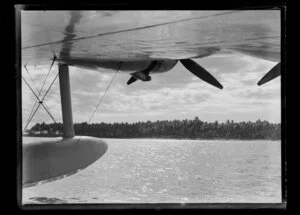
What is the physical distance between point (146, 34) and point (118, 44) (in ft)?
2.75

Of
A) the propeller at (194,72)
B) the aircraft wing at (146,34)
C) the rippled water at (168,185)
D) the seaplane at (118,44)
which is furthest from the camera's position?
the rippled water at (168,185)

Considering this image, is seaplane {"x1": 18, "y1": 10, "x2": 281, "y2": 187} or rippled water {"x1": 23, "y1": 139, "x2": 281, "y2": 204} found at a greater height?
seaplane {"x1": 18, "y1": 10, "x2": 281, "y2": 187}

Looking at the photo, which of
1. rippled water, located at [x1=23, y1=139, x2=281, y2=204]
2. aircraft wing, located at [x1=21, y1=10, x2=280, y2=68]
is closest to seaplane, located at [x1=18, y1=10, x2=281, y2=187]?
aircraft wing, located at [x1=21, y1=10, x2=280, y2=68]

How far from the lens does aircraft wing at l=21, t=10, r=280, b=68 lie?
360 cm

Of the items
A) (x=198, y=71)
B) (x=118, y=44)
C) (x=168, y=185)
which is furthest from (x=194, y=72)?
(x=168, y=185)

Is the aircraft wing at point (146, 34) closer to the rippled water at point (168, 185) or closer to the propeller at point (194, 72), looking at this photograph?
the propeller at point (194, 72)

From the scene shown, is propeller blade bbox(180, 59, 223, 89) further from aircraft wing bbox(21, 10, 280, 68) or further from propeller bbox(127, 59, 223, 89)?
aircraft wing bbox(21, 10, 280, 68)

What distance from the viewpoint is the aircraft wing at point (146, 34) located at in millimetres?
3598

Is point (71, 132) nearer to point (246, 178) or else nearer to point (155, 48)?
point (155, 48)

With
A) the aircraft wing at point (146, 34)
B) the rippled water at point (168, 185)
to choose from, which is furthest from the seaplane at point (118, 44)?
the rippled water at point (168, 185)
